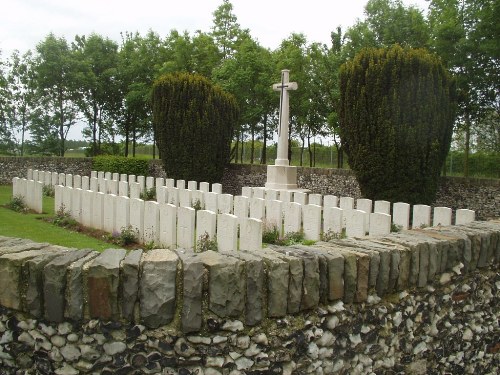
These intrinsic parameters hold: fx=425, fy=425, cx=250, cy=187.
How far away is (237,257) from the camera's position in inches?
97.5

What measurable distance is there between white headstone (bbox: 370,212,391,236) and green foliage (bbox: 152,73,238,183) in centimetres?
1108

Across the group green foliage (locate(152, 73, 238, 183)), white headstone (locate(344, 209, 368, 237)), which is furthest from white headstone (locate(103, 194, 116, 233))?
green foliage (locate(152, 73, 238, 183))

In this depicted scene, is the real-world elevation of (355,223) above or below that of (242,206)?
below

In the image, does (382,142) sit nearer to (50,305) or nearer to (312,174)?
(312,174)

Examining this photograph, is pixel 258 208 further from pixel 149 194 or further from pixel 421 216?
pixel 149 194

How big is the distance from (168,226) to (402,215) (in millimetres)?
4729

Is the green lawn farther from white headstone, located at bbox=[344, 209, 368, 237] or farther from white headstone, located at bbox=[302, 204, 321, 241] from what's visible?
white headstone, located at bbox=[344, 209, 368, 237]

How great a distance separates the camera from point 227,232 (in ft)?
22.8

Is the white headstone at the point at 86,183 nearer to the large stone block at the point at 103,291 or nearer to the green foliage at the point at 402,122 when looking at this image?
the green foliage at the point at 402,122

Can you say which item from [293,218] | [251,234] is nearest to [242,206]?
[293,218]

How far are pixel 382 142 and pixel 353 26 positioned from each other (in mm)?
11433

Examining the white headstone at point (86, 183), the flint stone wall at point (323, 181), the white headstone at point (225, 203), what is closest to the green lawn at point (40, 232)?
the white headstone at point (86, 183)

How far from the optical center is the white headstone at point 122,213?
28.6 ft

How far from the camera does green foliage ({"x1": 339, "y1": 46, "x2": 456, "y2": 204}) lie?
12.1 metres
